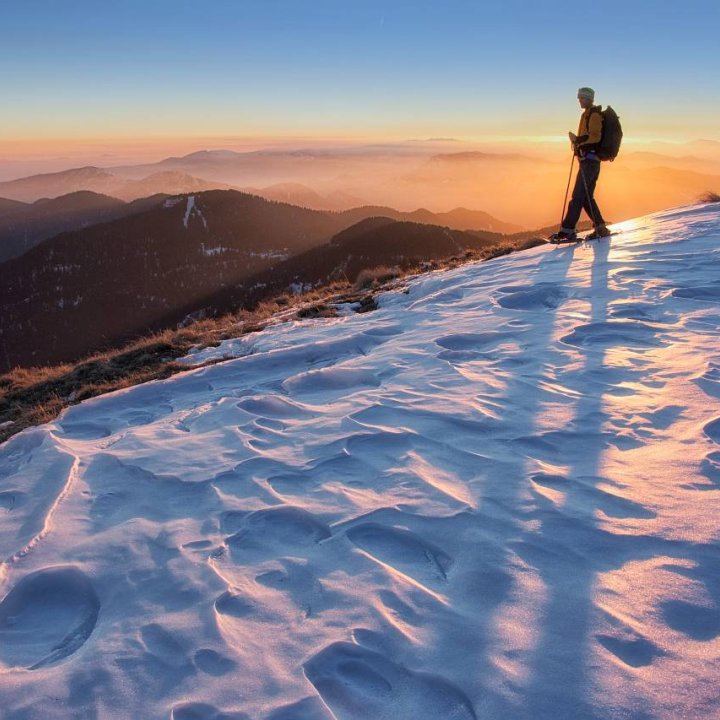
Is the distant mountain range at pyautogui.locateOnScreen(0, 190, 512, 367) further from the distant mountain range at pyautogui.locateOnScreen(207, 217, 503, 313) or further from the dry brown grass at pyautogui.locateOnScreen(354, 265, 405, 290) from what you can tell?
the dry brown grass at pyautogui.locateOnScreen(354, 265, 405, 290)

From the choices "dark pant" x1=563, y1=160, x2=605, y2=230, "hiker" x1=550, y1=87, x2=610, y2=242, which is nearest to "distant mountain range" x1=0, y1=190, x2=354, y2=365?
"dark pant" x1=563, y1=160, x2=605, y2=230

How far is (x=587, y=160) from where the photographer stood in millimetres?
11000

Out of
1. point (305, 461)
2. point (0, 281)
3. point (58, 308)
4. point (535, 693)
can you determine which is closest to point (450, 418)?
point (305, 461)

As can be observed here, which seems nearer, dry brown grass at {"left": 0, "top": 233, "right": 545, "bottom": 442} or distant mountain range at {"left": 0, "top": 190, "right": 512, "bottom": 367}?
dry brown grass at {"left": 0, "top": 233, "right": 545, "bottom": 442}

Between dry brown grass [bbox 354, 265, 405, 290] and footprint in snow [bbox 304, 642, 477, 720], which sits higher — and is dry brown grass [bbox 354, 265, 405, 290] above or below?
above

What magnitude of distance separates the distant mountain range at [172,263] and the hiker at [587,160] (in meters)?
45.9

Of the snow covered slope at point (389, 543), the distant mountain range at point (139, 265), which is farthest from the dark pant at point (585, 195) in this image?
the distant mountain range at point (139, 265)

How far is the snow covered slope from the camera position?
241cm

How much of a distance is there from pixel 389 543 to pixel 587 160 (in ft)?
33.2

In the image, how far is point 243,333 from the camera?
1105cm

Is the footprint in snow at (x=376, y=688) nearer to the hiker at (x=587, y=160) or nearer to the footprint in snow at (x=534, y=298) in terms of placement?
the footprint in snow at (x=534, y=298)

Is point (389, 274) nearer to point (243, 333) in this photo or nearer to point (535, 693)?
point (243, 333)

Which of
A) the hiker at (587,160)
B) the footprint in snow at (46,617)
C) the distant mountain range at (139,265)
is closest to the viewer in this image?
the footprint in snow at (46,617)

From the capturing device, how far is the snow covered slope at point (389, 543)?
2.41m
